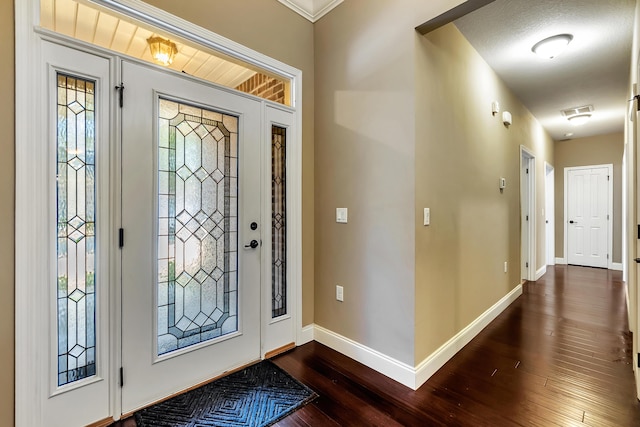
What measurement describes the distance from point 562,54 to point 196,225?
3662mm

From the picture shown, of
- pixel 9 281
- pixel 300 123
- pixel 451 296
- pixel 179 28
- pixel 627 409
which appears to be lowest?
pixel 627 409

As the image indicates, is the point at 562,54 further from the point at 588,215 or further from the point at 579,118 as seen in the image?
the point at 588,215

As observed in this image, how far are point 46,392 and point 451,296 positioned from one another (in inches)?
101

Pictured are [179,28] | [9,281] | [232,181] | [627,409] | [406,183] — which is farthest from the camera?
[232,181]

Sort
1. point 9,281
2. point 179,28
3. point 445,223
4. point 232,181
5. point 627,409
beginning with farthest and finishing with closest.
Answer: point 445,223
point 232,181
point 179,28
point 627,409
point 9,281

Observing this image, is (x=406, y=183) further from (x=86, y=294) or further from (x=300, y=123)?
(x=86, y=294)

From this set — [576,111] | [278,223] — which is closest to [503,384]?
[278,223]

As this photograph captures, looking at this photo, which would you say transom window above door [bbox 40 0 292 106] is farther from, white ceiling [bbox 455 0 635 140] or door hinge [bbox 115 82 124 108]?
white ceiling [bbox 455 0 635 140]

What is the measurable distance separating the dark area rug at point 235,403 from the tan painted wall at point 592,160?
689cm

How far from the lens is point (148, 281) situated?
5.74ft

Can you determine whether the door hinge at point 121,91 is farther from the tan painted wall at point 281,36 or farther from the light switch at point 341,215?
the light switch at point 341,215

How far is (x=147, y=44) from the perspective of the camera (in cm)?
226

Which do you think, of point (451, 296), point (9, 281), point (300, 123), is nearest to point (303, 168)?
point (300, 123)

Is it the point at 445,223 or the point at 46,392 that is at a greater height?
the point at 445,223
